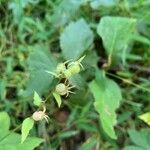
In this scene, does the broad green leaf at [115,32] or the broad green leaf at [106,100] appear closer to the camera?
the broad green leaf at [106,100]

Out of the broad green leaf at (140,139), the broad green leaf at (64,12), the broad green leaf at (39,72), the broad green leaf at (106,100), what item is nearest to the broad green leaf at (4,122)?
the broad green leaf at (39,72)

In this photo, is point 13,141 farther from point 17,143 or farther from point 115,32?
point 115,32

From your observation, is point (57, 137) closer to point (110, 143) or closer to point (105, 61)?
point (110, 143)

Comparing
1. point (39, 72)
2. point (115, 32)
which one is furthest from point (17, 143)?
point (115, 32)

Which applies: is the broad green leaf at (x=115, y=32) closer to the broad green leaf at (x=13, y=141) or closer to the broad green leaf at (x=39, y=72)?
the broad green leaf at (x=39, y=72)

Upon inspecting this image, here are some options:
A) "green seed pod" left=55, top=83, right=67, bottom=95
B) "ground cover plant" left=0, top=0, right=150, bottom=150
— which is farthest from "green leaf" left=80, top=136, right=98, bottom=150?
"green seed pod" left=55, top=83, right=67, bottom=95
